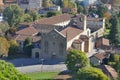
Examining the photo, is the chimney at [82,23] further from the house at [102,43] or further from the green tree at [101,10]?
the green tree at [101,10]

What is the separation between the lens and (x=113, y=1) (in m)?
55.8

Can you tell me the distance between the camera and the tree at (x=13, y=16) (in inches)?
1528

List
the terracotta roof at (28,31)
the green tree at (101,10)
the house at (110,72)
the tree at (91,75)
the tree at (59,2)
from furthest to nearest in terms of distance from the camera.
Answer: the tree at (59,2)
the green tree at (101,10)
the terracotta roof at (28,31)
the house at (110,72)
the tree at (91,75)

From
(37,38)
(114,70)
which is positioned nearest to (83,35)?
(37,38)

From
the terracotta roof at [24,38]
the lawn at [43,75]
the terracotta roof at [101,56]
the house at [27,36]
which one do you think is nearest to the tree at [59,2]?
the house at [27,36]

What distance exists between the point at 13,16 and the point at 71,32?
9.43 meters

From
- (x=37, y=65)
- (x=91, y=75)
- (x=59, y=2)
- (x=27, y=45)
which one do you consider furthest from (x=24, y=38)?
(x=59, y=2)

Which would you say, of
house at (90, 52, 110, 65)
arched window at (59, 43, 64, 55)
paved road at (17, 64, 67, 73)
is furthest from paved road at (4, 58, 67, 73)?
house at (90, 52, 110, 65)

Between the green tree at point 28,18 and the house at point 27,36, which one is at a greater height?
the green tree at point 28,18

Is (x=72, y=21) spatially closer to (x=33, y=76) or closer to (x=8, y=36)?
(x=8, y=36)

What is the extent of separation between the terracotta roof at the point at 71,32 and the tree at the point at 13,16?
26.4ft

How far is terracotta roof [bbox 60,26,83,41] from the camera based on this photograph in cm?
2972

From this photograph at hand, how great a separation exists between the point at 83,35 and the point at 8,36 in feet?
20.4

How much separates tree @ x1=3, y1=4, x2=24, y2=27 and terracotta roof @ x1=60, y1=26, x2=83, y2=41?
8039 mm
